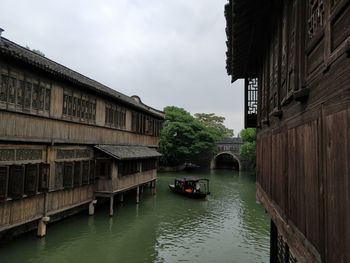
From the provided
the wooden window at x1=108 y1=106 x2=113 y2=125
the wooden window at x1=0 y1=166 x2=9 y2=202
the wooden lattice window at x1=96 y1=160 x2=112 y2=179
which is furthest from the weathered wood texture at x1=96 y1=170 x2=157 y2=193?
the wooden window at x1=0 y1=166 x2=9 y2=202

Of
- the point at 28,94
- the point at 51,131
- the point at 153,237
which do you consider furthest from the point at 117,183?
the point at 28,94

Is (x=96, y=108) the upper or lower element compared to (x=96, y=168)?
upper

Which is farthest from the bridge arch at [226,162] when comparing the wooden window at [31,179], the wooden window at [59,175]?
the wooden window at [31,179]

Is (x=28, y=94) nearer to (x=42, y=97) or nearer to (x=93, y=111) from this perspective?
(x=42, y=97)

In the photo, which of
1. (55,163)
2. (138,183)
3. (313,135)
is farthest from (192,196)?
(313,135)

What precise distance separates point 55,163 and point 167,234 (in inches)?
267

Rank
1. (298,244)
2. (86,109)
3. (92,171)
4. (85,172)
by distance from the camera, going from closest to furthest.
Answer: (298,244) → (86,109) → (85,172) → (92,171)

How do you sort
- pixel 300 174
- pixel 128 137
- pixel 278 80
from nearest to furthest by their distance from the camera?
pixel 300 174, pixel 278 80, pixel 128 137

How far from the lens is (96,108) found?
1956 centimetres

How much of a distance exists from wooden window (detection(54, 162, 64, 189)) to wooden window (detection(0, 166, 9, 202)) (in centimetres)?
355

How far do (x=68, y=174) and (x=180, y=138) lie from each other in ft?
124

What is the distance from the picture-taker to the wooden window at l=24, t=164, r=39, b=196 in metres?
13.4

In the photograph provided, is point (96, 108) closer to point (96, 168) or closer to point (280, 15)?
point (96, 168)

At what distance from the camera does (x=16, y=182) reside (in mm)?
12727
